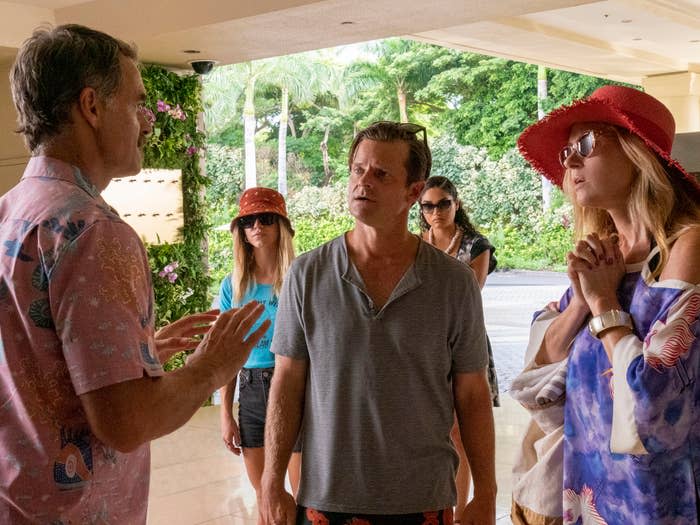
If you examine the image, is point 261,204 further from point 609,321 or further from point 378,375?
point 609,321

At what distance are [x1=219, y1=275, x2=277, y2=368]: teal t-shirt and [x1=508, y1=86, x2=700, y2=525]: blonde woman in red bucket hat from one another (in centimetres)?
214

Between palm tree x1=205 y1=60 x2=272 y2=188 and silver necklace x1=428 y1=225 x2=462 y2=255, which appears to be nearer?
silver necklace x1=428 y1=225 x2=462 y2=255

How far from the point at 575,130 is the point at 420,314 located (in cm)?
63

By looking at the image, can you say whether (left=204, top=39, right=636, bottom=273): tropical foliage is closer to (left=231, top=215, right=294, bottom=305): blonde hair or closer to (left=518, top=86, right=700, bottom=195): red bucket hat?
(left=231, top=215, right=294, bottom=305): blonde hair

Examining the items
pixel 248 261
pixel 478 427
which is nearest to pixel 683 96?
pixel 248 261

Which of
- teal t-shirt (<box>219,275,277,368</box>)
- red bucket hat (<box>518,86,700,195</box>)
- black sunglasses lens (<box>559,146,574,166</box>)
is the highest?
red bucket hat (<box>518,86,700,195</box>)

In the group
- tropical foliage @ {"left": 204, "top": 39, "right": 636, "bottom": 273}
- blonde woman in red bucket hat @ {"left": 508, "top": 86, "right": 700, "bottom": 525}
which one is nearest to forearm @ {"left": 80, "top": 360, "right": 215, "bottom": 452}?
blonde woman in red bucket hat @ {"left": 508, "top": 86, "right": 700, "bottom": 525}

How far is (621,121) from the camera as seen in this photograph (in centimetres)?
225

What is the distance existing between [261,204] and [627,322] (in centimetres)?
285

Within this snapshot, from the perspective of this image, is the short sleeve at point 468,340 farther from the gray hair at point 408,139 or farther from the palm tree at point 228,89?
the palm tree at point 228,89

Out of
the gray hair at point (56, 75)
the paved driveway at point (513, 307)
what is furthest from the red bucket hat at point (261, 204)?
the paved driveway at point (513, 307)

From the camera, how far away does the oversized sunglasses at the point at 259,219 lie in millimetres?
4699

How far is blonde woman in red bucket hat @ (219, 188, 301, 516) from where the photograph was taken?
14.2ft

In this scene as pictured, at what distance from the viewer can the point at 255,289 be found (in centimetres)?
462
